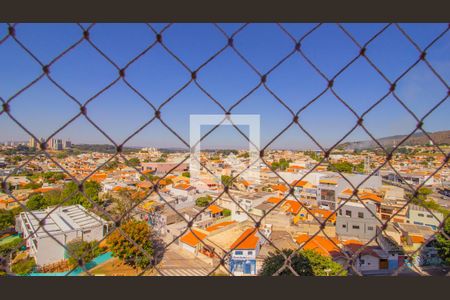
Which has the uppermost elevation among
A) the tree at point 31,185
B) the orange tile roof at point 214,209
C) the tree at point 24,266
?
the tree at point 31,185

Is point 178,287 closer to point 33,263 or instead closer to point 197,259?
point 197,259

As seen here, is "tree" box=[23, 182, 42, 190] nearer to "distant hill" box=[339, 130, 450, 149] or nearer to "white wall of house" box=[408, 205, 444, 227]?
"distant hill" box=[339, 130, 450, 149]

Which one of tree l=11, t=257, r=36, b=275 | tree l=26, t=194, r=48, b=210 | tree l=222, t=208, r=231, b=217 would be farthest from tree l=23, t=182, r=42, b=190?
tree l=222, t=208, r=231, b=217

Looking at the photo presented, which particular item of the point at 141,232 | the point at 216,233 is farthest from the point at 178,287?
the point at 216,233

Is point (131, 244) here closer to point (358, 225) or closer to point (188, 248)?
point (188, 248)

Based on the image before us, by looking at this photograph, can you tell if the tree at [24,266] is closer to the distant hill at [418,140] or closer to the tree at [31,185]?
the tree at [31,185]

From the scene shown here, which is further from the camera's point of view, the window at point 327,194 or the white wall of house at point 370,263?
the window at point 327,194

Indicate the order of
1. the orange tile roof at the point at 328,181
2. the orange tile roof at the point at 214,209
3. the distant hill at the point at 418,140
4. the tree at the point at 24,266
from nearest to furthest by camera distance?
the distant hill at the point at 418,140, the tree at the point at 24,266, the orange tile roof at the point at 214,209, the orange tile roof at the point at 328,181

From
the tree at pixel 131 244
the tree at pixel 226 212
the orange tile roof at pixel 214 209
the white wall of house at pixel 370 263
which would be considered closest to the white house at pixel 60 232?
the tree at pixel 131 244

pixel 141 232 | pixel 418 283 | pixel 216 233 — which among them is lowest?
pixel 216 233
